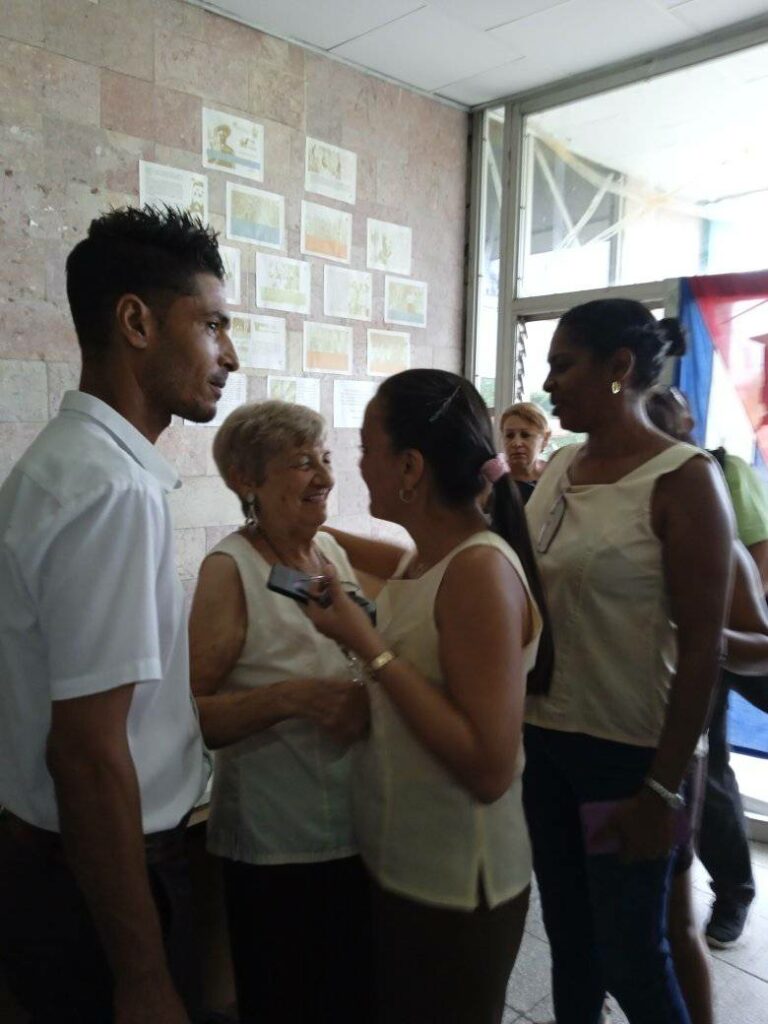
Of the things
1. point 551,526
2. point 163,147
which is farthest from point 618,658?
point 163,147

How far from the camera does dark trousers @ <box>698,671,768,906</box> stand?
7.63 feet

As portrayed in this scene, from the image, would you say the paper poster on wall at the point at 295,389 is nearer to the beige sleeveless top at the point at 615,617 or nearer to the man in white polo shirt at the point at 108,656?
the beige sleeveless top at the point at 615,617

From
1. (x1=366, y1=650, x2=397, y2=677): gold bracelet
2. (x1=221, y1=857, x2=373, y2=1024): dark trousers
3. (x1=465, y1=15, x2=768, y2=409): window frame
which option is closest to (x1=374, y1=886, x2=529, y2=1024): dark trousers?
(x1=221, y1=857, x2=373, y2=1024): dark trousers

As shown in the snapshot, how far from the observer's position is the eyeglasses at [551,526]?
1496 millimetres

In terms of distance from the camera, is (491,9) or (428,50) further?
(428,50)

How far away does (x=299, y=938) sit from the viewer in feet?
4.30

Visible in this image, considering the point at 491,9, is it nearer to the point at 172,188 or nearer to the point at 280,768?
the point at 172,188

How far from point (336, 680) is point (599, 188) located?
10.1 feet

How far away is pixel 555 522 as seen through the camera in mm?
1505

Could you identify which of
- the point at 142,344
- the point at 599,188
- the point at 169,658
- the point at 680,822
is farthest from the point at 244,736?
the point at 599,188

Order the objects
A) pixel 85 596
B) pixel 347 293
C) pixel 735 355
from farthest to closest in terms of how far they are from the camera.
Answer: pixel 347 293 → pixel 735 355 → pixel 85 596

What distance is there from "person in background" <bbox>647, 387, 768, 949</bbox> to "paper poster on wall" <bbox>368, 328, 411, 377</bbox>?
1.51 m

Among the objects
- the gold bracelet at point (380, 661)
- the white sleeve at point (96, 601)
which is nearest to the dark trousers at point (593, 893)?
the gold bracelet at point (380, 661)

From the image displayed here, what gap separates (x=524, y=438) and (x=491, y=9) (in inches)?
62.8
